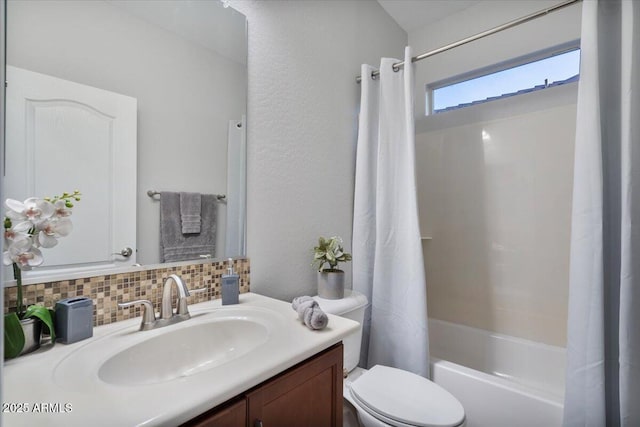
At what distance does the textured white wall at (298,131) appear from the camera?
143cm

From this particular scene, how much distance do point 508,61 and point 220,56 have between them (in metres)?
1.93

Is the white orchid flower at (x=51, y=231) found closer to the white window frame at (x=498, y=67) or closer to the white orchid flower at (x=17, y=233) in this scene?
the white orchid flower at (x=17, y=233)

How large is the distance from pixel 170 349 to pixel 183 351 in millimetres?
41

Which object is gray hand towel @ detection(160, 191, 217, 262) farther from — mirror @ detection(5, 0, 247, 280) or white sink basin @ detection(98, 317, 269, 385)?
white sink basin @ detection(98, 317, 269, 385)

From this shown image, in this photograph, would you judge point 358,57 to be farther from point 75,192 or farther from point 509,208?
point 75,192

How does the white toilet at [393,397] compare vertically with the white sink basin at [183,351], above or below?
below

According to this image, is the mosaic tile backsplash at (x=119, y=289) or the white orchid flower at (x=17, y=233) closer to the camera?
the white orchid flower at (x=17, y=233)

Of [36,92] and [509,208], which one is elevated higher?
[36,92]

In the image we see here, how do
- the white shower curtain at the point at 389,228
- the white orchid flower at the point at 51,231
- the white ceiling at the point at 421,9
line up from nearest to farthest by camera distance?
the white orchid flower at the point at 51,231, the white shower curtain at the point at 389,228, the white ceiling at the point at 421,9

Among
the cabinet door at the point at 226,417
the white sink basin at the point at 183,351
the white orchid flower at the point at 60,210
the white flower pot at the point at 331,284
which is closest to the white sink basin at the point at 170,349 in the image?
the white sink basin at the point at 183,351

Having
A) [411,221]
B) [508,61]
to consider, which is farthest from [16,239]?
[508,61]

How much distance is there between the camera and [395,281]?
178cm

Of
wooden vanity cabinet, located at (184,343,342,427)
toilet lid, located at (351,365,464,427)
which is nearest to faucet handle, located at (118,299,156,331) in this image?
wooden vanity cabinet, located at (184,343,342,427)

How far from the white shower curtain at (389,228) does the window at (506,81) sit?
32.6 inches
